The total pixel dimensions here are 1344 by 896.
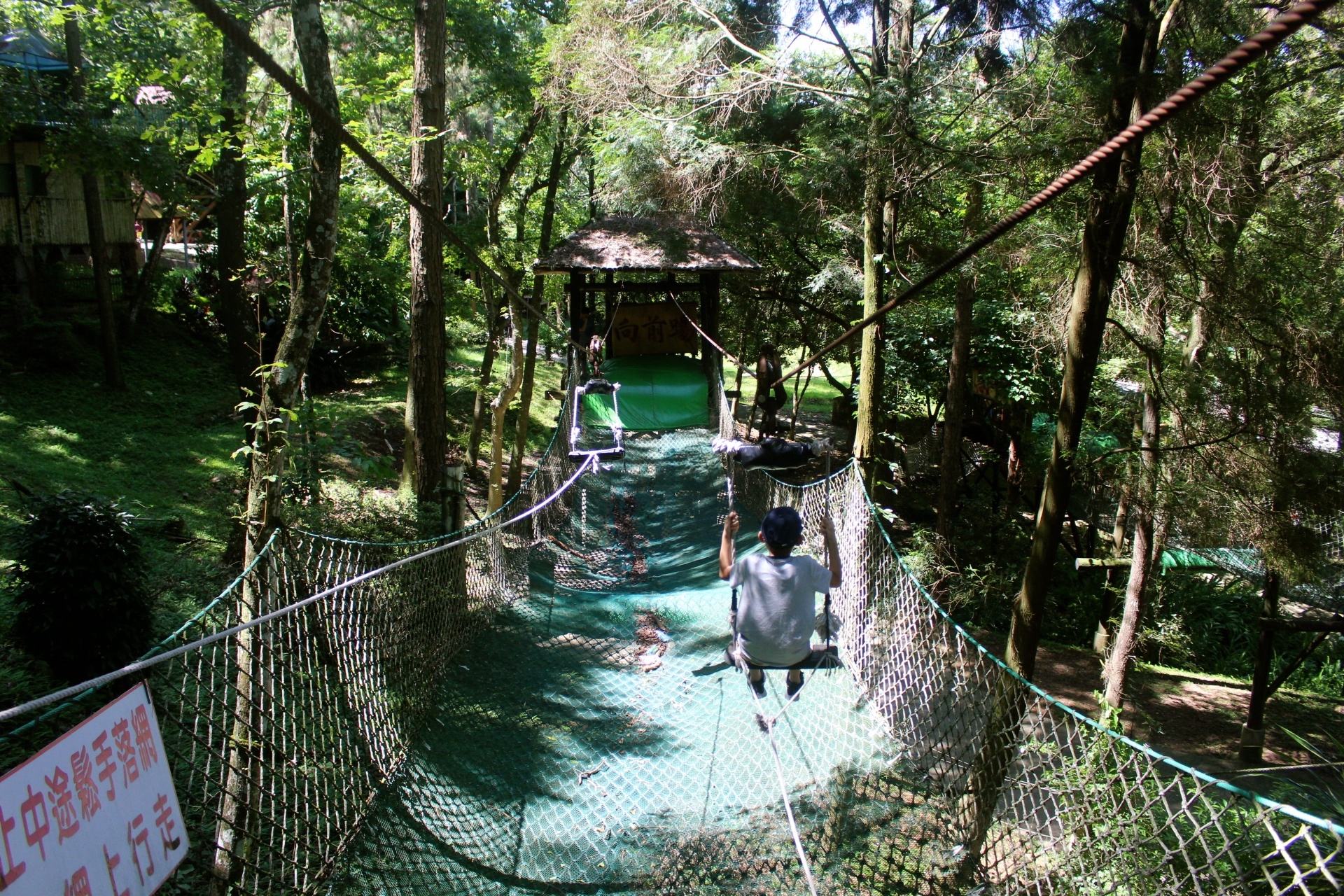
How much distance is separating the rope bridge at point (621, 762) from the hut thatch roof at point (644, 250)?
171 inches

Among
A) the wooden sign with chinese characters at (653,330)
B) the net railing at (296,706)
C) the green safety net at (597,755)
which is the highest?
the wooden sign with chinese characters at (653,330)

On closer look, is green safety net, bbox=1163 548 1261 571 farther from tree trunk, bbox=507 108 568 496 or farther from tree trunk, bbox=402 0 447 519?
tree trunk, bbox=507 108 568 496

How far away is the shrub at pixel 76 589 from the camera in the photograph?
3.44 meters

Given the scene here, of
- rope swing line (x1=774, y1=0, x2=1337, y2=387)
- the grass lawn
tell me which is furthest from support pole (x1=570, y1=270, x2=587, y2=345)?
rope swing line (x1=774, y1=0, x2=1337, y2=387)

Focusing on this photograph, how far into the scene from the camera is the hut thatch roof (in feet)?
28.5

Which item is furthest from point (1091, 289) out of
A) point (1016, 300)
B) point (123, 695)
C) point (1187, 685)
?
point (1187, 685)

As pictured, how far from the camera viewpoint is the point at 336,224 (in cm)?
390

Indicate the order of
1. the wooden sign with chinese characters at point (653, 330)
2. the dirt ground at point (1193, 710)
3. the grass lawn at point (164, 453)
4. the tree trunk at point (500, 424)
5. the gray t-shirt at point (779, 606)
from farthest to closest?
the wooden sign with chinese characters at point (653, 330) → the tree trunk at point (500, 424) → the dirt ground at point (1193, 710) → the grass lawn at point (164, 453) → the gray t-shirt at point (779, 606)

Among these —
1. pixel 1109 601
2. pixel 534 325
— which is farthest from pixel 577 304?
pixel 1109 601

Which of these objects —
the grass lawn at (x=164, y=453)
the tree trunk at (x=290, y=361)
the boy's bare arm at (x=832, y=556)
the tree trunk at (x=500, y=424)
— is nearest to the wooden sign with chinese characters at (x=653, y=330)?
the tree trunk at (x=500, y=424)

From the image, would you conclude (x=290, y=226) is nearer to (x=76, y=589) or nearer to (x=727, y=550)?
(x=76, y=589)

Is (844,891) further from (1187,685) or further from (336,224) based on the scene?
(1187,685)

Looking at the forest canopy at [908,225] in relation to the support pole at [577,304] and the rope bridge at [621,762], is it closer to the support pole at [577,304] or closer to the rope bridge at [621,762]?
the support pole at [577,304]

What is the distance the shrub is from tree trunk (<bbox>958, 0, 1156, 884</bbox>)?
3603 millimetres
